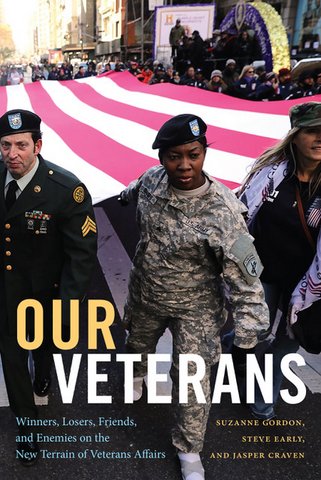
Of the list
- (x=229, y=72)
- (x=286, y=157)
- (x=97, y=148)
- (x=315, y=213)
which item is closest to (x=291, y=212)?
(x=315, y=213)

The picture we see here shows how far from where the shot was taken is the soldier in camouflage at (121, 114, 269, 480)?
1.86m

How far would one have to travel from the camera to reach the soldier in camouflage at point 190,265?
1862mm

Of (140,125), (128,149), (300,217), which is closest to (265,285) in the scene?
(300,217)

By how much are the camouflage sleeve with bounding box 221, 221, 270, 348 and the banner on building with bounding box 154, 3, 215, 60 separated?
48.3ft

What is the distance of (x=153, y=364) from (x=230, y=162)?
5.77 ft

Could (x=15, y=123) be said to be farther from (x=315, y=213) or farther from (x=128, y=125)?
(x=128, y=125)

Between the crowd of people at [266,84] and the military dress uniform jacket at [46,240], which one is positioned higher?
the crowd of people at [266,84]

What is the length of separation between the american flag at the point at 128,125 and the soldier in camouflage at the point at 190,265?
3.56 ft

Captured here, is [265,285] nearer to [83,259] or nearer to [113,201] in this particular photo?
[83,259]

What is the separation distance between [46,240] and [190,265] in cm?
67

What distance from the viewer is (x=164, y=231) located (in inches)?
78.4

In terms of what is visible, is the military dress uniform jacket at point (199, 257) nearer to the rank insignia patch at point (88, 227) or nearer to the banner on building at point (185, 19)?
the rank insignia patch at point (88, 227)

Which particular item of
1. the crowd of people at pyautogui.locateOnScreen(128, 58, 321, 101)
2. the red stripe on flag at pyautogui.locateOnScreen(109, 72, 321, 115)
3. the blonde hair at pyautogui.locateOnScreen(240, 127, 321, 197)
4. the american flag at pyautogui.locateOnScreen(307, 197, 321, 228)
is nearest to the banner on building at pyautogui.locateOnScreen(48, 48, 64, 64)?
the crowd of people at pyautogui.locateOnScreen(128, 58, 321, 101)

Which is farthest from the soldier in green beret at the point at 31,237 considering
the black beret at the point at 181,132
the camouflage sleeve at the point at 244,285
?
the camouflage sleeve at the point at 244,285
